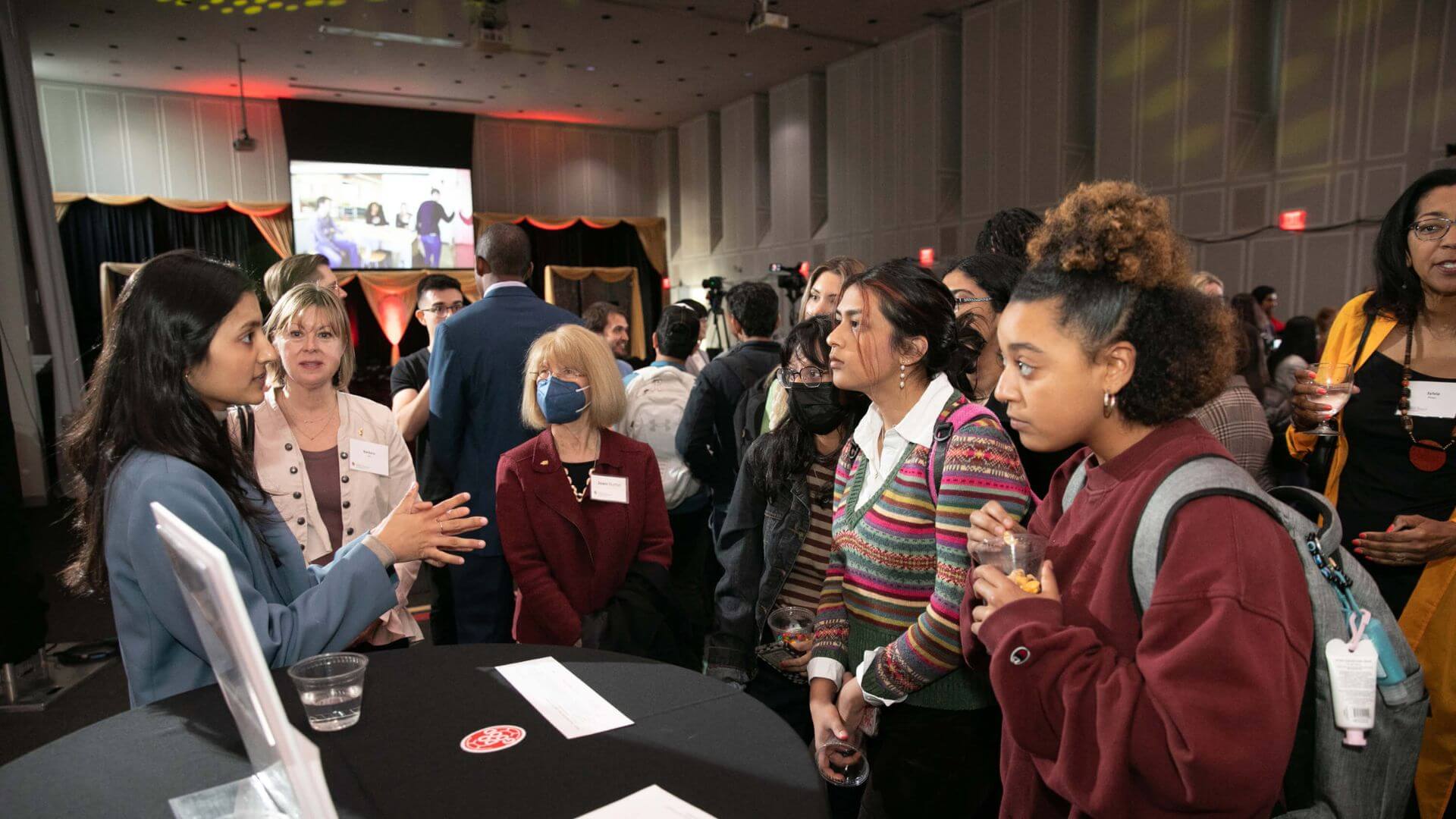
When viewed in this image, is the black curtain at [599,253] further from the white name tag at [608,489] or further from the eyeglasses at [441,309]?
the white name tag at [608,489]

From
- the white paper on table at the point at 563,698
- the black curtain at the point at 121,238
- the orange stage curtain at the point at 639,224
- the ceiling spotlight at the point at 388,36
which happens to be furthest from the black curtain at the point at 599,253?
the white paper on table at the point at 563,698

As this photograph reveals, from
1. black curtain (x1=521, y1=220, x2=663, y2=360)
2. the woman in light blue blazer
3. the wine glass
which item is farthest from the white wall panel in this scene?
the wine glass

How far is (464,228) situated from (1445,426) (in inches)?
543

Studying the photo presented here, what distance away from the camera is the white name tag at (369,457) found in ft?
7.53

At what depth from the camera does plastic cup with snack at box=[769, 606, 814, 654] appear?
1.85 m

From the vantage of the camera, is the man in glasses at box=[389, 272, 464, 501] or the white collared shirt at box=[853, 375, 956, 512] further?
the man in glasses at box=[389, 272, 464, 501]

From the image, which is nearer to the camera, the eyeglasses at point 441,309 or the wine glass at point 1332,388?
the wine glass at point 1332,388

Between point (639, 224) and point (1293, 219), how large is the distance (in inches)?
430

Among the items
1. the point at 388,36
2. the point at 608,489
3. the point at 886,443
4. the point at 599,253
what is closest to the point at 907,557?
the point at 886,443

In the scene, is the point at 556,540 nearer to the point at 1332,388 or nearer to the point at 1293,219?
the point at 1332,388

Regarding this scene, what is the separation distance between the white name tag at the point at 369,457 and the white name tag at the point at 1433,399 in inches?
107

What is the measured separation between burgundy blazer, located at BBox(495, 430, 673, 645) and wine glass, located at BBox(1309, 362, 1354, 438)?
70.8 inches

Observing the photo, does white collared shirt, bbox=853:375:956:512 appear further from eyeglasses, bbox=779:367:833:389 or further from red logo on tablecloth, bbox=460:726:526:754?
red logo on tablecloth, bbox=460:726:526:754

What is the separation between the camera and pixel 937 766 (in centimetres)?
160
